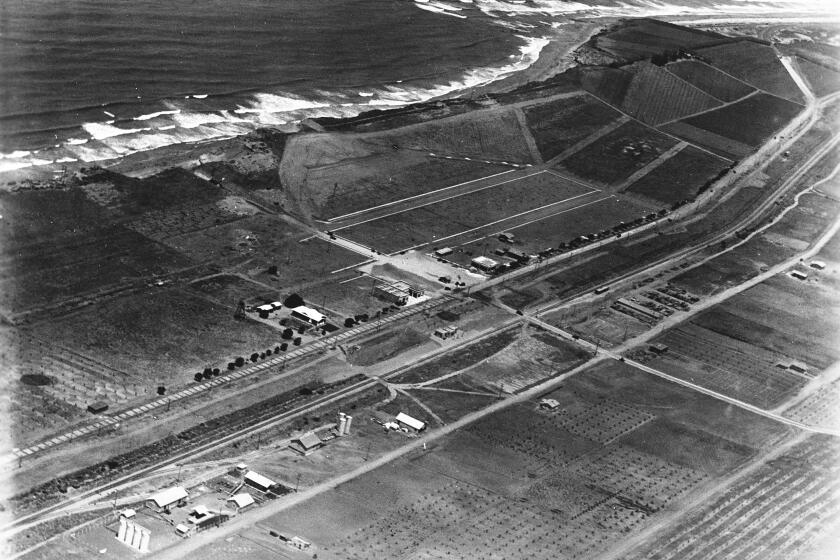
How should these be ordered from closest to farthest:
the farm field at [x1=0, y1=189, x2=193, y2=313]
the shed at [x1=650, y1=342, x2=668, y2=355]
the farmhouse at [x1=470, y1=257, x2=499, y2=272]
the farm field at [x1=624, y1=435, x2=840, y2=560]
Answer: the farm field at [x1=624, y1=435, x2=840, y2=560] < the farm field at [x1=0, y1=189, x2=193, y2=313] < the shed at [x1=650, y1=342, x2=668, y2=355] < the farmhouse at [x1=470, y1=257, x2=499, y2=272]

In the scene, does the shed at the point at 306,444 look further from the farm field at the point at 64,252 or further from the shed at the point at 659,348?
the shed at the point at 659,348

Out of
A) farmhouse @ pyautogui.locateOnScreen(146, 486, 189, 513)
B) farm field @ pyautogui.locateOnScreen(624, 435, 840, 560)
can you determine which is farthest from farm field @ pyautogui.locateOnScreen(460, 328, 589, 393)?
farmhouse @ pyautogui.locateOnScreen(146, 486, 189, 513)

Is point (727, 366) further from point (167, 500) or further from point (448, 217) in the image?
point (167, 500)

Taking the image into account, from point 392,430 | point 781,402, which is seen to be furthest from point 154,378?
point 781,402

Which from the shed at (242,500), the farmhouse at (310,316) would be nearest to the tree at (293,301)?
the farmhouse at (310,316)

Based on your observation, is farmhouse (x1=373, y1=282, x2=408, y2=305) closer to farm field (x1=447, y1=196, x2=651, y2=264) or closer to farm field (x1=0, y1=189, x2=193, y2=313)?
farm field (x1=447, y1=196, x2=651, y2=264)

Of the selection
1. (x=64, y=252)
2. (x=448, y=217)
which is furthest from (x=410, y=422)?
(x=448, y=217)
